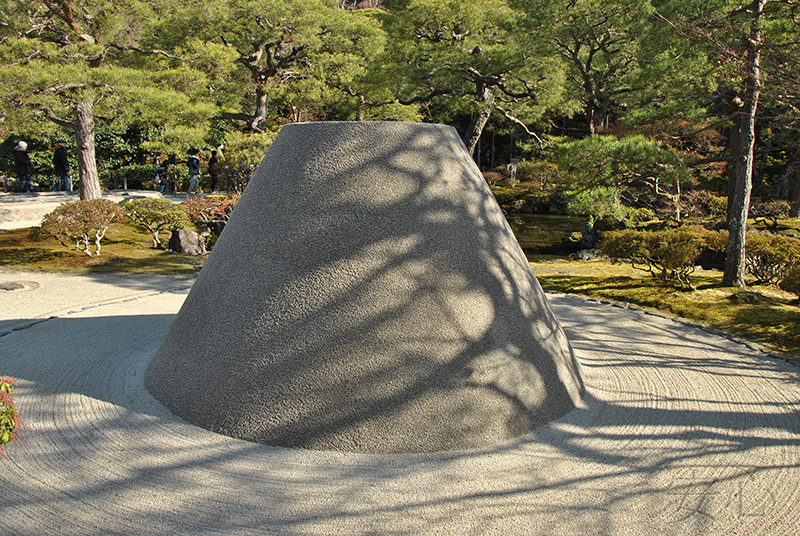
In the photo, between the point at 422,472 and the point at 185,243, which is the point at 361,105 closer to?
the point at 185,243

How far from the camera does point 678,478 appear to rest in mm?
3410

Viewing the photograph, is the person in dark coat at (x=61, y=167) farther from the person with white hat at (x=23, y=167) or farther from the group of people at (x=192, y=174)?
the group of people at (x=192, y=174)

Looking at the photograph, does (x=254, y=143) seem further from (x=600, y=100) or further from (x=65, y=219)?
(x=600, y=100)

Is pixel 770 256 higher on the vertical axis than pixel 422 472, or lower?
higher

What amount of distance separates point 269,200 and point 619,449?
3061 millimetres

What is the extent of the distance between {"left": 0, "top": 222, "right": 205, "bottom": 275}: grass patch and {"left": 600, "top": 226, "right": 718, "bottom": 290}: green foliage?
787 centimetres

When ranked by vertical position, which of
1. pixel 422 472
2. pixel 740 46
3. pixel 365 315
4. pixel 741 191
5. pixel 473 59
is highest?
pixel 473 59

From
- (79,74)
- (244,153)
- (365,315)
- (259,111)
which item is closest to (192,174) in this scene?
(259,111)

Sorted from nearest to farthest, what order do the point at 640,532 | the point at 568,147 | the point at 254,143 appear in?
the point at 640,532 → the point at 568,147 → the point at 254,143

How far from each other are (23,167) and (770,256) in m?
23.9

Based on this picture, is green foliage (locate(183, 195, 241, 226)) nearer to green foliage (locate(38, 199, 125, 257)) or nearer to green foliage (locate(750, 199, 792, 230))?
green foliage (locate(38, 199, 125, 257))

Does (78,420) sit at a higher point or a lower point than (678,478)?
higher

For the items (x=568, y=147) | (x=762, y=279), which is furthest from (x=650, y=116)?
(x=762, y=279)

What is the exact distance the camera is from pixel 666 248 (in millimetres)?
8883
